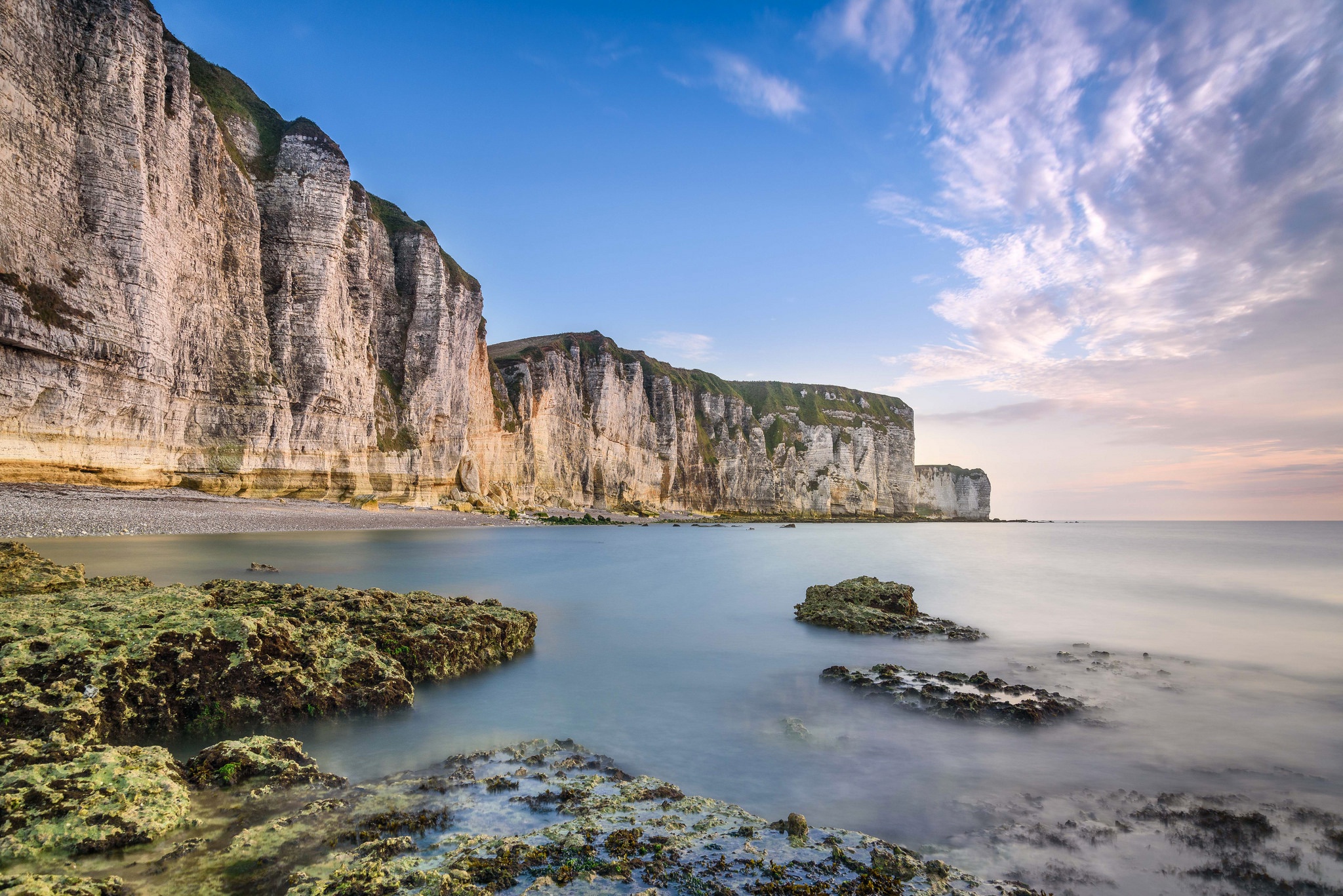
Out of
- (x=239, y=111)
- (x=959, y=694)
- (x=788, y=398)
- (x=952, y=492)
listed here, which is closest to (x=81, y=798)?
(x=959, y=694)

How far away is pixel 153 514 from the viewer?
23172 mm

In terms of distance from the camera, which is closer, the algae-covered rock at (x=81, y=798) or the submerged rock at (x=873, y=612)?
the algae-covered rock at (x=81, y=798)

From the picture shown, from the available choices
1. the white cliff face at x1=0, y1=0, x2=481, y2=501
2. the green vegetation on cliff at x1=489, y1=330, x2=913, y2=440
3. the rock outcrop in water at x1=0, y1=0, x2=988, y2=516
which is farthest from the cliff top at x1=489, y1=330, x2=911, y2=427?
the white cliff face at x1=0, y1=0, x2=481, y2=501

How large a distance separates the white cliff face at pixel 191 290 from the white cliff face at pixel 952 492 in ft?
376

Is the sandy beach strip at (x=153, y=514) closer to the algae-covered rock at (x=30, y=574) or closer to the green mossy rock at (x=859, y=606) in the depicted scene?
the algae-covered rock at (x=30, y=574)

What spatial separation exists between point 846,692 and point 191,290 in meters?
35.2

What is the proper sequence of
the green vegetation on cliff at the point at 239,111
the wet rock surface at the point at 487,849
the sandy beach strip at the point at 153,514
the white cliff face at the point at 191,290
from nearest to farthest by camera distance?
the wet rock surface at the point at 487,849, the sandy beach strip at the point at 153,514, the white cliff face at the point at 191,290, the green vegetation on cliff at the point at 239,111

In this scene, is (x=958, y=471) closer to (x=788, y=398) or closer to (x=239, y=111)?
(x=788, y=398)

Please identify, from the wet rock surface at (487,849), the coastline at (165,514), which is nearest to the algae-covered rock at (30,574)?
the wet rock surface at (487,849)

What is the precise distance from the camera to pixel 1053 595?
18812mm

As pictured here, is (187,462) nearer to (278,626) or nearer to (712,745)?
(278,626)

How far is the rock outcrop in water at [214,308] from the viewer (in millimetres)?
22406

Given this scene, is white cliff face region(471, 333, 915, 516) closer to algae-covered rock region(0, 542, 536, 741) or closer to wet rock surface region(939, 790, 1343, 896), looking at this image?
algae-covered rock region(0, 542, 536, 741)

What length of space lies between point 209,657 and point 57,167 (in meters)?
29.2
